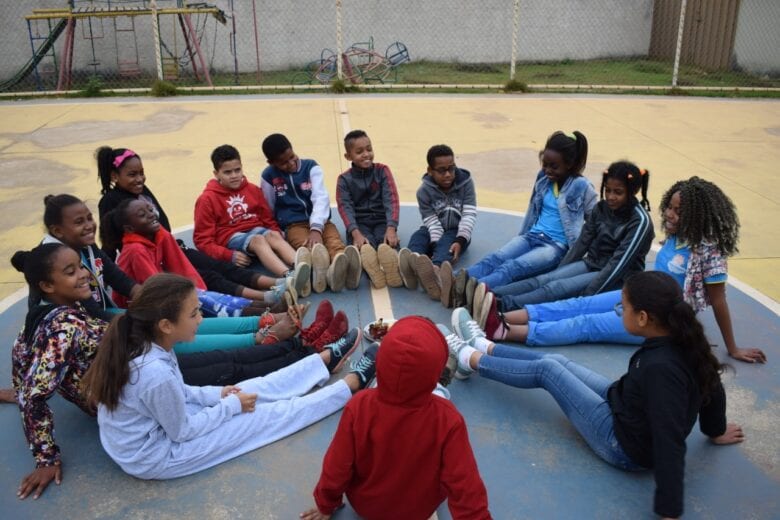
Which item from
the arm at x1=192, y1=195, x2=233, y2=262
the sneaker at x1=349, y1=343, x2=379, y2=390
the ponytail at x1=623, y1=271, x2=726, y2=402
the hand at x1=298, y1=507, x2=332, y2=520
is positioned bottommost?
the hand at x1=298, y1=507, x2=332, y2=520

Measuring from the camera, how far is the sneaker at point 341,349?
349 cm

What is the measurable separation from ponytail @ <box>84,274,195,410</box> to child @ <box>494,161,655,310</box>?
2.06 m

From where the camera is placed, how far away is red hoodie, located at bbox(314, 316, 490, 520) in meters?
2.00

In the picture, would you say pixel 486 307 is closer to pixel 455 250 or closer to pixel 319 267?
pixel 455 250

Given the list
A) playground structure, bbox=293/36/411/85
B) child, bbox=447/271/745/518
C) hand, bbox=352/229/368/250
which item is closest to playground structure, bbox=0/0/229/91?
playground structure, bbox=293/36/411/85

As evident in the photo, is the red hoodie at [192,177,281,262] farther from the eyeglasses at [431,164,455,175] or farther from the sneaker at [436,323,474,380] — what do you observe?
the sneaker at [436,323,474,380]

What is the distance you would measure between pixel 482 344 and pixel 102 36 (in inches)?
541

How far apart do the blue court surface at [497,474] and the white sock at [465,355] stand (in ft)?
0.51

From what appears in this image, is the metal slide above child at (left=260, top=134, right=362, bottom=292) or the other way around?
above

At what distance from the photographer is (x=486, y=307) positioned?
12.1 ft

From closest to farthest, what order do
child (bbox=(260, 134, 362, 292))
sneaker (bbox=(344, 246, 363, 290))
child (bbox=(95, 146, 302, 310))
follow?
child (bbox=(95, 146, 302, 310))
sneaker (bbox=(344, 246, 363, 290))
child (bbox=(260, 134, 362, 292))

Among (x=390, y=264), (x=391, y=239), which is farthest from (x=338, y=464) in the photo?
(x=391, y=239)

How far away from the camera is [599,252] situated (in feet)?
13.6

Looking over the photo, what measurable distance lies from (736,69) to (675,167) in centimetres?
913
